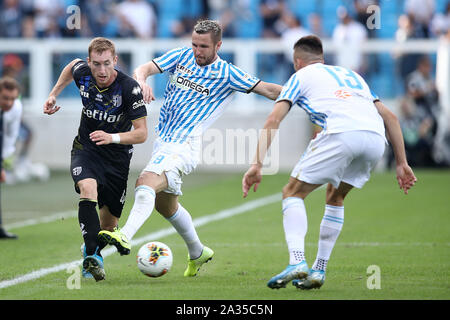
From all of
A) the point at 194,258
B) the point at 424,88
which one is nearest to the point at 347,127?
the point at 194,258

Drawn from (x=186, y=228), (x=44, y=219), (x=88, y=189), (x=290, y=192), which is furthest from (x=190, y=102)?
(x=44, y=219)

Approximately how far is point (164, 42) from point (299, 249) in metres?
15.5

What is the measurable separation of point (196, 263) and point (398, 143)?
2.10 m

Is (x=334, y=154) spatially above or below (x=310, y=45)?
below

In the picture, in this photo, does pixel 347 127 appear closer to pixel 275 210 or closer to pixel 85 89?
pixel 85 89

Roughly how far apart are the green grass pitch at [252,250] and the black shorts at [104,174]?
0.62m

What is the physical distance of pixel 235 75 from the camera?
7445 mm

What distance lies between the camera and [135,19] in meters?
21.8

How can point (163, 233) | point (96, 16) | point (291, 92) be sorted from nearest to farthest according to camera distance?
point (291, 92)
point (163, 233)
point (96, 16)

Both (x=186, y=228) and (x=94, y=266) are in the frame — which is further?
(x=186, y=228)

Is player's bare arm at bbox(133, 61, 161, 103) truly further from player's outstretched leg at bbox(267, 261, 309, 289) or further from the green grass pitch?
player's outstretched leg at bbox(267, 261, 309, 289)

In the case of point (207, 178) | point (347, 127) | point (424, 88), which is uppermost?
point (347, 127)

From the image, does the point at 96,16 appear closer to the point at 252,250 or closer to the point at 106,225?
the point at 252,250
